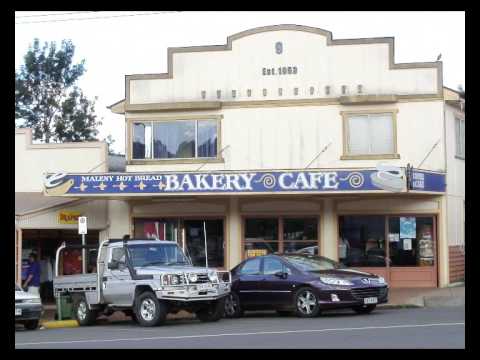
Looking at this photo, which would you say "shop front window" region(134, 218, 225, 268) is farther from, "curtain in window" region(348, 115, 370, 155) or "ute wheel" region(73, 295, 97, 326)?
"ute wheel" region(73, 295, 97, 326)

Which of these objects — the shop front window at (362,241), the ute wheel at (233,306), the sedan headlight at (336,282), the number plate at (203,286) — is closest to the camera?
the number plate at (203,286)

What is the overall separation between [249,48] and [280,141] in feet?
10.6

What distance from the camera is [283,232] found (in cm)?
2889

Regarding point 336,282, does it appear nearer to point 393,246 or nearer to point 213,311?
point 213,311

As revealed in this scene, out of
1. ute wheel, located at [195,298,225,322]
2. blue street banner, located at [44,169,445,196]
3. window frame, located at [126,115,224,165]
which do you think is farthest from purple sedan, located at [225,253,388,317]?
window frame, located at [126,115,224,165]

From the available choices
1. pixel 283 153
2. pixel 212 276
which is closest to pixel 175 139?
pixel 283 153

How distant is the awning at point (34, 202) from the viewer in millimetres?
28680

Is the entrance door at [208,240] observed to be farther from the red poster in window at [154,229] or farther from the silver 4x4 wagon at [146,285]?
the silver 4x4 wagon at [146,285]

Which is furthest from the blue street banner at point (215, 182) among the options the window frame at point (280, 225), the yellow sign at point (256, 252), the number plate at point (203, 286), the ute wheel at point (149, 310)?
the ute wheel at point (149, 310)

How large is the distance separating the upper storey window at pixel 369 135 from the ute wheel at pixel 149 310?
10.6 metres

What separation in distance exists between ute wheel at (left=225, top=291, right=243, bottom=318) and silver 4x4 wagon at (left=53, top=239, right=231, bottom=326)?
1110 millimetres
